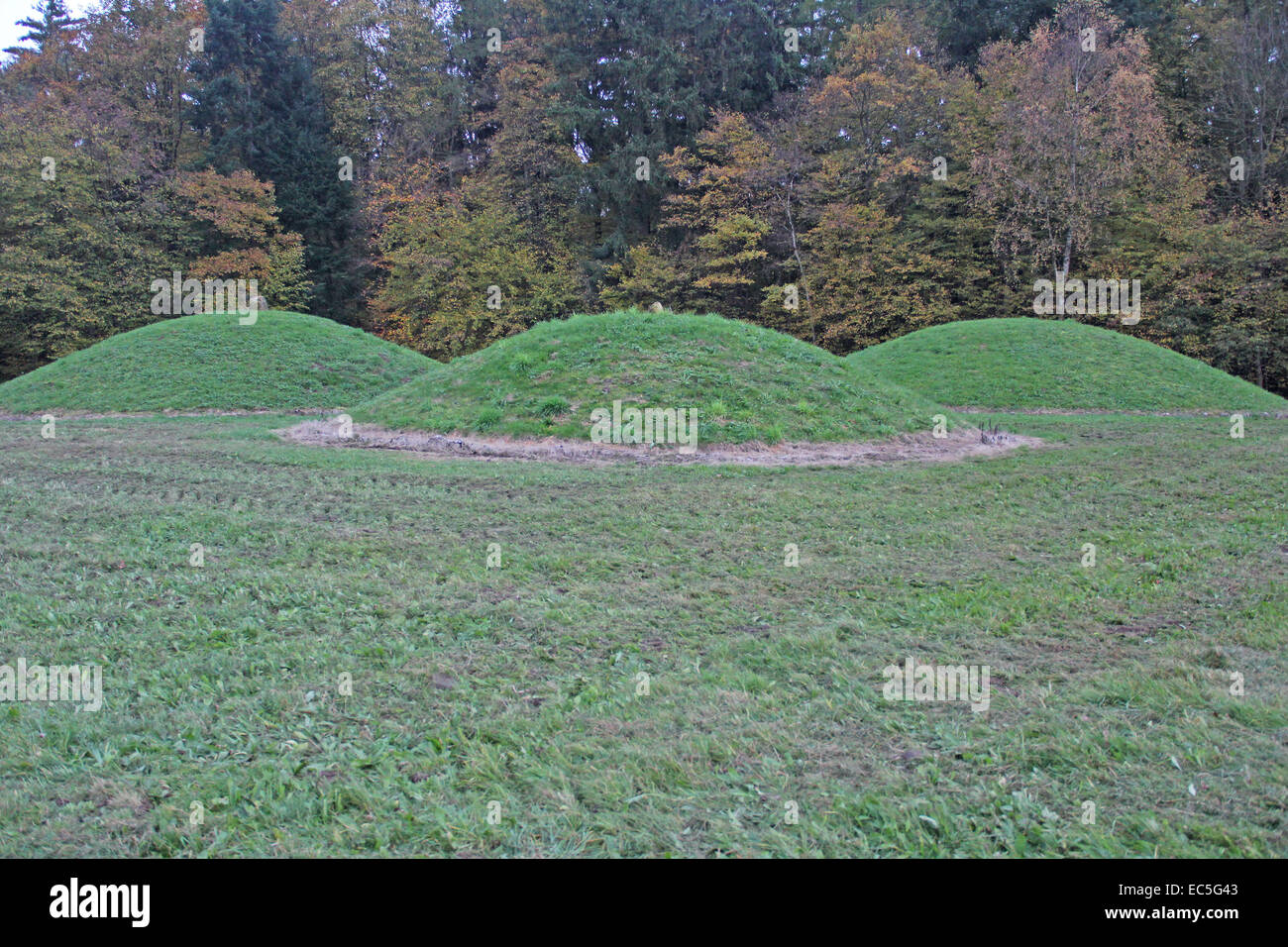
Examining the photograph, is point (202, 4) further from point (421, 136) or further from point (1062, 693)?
point (1062, 693)

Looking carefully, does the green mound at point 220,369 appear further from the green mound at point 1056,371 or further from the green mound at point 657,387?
the green mound at point 1056,371

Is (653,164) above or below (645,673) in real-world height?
above

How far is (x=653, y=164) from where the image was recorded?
35406 mm

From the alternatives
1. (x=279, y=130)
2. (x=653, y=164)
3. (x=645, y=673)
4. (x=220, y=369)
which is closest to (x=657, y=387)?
(x=645, y=673)

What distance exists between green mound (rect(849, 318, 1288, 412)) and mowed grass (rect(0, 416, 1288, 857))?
438 inches

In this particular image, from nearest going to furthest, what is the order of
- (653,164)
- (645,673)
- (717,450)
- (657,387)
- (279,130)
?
(645,673), (717,450), (657,387), (653,164), (279,130)

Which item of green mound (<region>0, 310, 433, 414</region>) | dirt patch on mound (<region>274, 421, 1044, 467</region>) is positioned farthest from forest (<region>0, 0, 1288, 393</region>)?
dirt patch on mound (<region>274, 421, 1044, 467</region>)

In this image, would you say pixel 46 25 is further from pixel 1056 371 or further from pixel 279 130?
pixel 1056 371

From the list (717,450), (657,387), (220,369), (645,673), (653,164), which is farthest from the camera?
(653,164)

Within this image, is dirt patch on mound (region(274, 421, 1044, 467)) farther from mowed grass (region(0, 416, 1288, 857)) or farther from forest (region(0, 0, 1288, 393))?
forest (region(0, 0, 1288, 393))

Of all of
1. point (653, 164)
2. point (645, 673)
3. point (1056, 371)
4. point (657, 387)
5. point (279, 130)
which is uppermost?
point (279, 130)

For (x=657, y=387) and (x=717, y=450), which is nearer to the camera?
(x=717, y=450)

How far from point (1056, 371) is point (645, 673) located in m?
19.6
